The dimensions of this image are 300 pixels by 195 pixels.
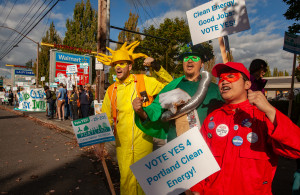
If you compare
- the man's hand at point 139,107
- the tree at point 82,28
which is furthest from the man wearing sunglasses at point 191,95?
the tree at point 82,28

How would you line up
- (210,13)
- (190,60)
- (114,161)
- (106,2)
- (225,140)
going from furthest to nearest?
(106,2) < (114,161) < (210,13) < (190,60) < (225,140)

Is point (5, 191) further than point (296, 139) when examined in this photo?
Yes

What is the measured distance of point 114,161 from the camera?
5.25 m

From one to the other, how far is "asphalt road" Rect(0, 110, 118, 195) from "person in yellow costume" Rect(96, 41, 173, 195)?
128 cm

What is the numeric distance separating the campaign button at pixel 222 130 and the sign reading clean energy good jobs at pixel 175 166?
0.15m

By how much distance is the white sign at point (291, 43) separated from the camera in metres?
4.91

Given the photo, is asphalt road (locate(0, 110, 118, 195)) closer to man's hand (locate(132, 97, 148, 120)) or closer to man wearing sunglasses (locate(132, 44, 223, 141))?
man wearing sunglasses (locate(132, 44, 223, 141))

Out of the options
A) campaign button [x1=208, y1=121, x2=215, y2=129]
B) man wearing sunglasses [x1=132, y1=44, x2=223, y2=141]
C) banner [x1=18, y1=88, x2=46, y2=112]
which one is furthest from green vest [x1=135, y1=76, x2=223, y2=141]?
banner [x1=18, y1=88, x2=46, y2=112]

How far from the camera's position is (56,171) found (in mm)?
4617

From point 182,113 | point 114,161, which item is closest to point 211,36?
point 182,113

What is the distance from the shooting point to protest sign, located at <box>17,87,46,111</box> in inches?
678

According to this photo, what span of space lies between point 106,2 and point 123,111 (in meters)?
5.43

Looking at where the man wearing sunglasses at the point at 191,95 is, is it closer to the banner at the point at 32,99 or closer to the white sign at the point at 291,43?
the white sign at the point at 291,43

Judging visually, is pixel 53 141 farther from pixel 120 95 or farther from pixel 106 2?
pixel 120 95
